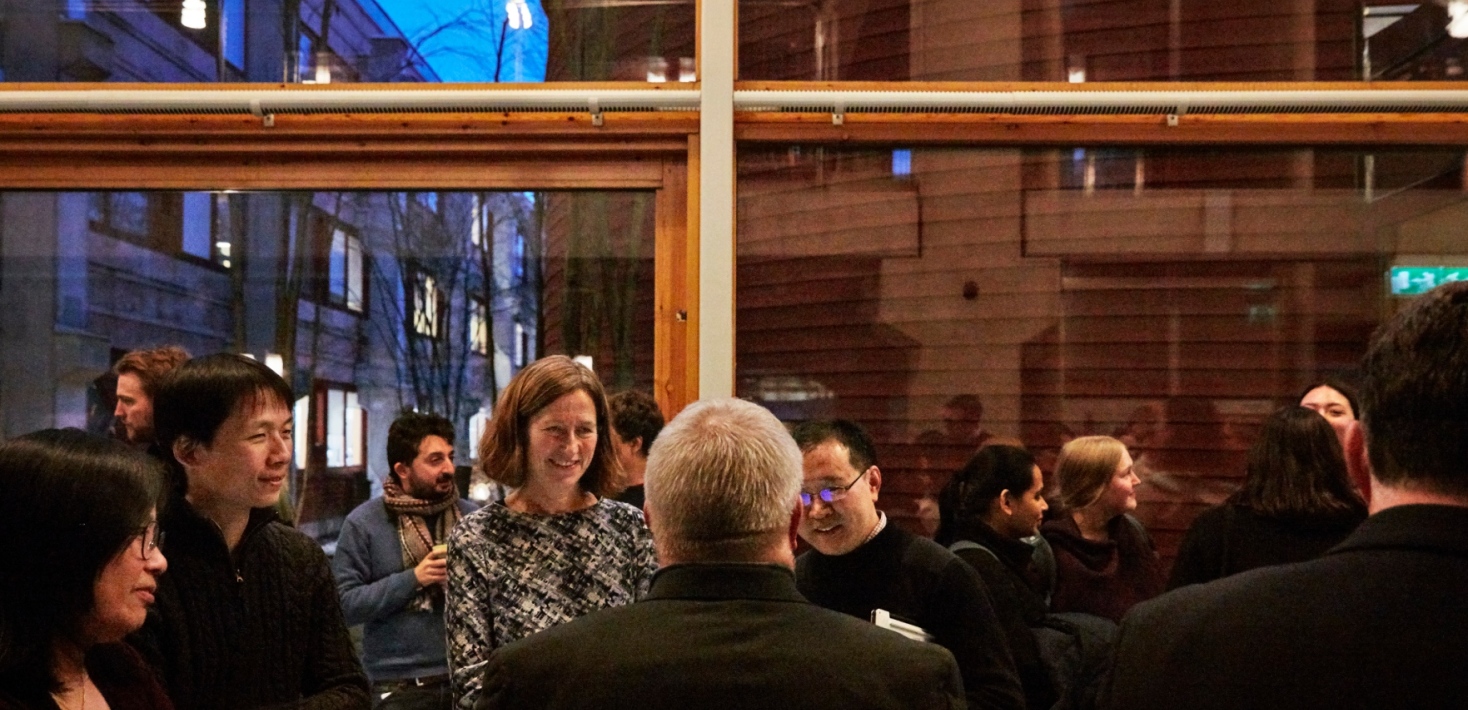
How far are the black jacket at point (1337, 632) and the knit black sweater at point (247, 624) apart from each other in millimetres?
1419

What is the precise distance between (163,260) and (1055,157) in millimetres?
2666

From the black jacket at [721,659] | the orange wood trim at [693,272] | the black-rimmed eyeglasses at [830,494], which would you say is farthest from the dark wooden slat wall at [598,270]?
the black jacket at [721,659]

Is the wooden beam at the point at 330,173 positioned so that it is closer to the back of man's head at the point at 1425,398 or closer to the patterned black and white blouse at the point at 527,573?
the patterned black and white blouse at the point at 527,573

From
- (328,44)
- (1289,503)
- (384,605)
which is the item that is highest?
(328,44)

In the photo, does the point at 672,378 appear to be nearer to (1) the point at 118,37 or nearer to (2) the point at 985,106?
(2) the point at 985,106

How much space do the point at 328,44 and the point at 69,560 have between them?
2491 mm

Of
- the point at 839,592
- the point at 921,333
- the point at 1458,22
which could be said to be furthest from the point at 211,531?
the point at 1458,22

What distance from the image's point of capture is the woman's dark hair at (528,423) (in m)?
2.41

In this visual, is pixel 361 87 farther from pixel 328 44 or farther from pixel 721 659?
pixel 721 659

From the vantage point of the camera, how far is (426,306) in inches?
145

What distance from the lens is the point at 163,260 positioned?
3.66 m

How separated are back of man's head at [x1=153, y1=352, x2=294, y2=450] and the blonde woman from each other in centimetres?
203

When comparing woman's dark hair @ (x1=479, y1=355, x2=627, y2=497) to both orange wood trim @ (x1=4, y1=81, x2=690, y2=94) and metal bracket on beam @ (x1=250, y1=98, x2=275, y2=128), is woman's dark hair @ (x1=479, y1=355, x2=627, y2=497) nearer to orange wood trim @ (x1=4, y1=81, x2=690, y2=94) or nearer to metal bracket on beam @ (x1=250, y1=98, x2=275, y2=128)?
orange wood trim @ (x1=4, y1=81, x2=690, y2=94)

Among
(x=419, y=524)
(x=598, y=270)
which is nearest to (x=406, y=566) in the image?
(x=419, y=524)
